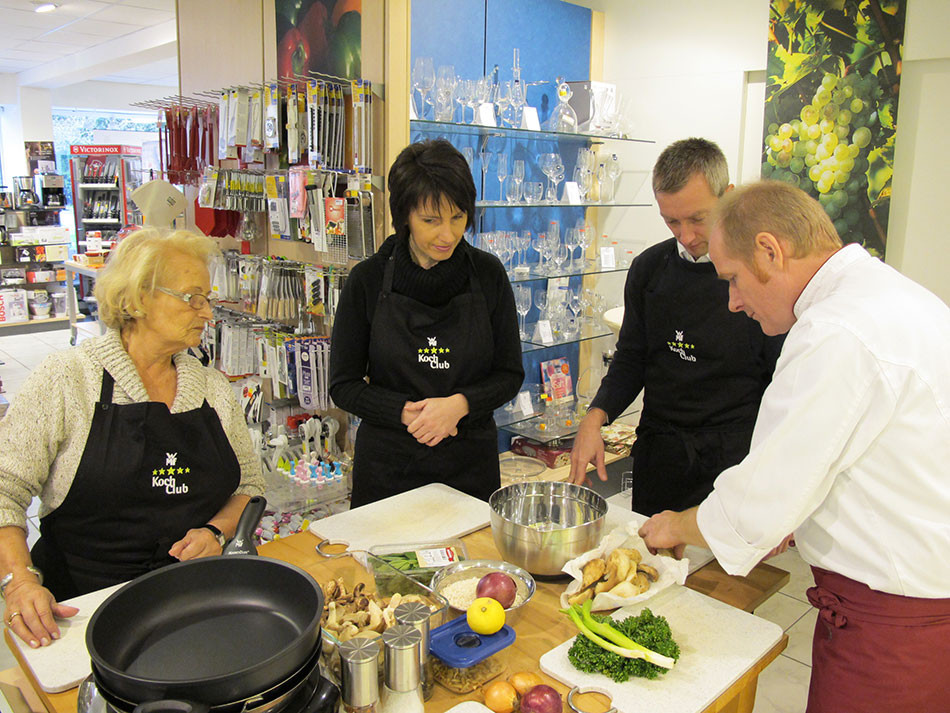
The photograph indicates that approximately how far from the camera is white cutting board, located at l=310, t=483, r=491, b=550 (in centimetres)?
184

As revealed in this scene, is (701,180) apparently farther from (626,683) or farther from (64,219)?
(64,219)

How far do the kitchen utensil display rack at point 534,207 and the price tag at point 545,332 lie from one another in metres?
0.02

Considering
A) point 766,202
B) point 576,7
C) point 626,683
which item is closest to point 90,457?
point 626,683

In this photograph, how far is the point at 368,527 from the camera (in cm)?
190

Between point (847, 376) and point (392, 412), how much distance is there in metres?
1.26

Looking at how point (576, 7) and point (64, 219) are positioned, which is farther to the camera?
point (64, 219)

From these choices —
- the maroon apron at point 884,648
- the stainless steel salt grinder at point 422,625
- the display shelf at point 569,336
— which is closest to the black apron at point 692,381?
the maroon apron at point 884,648

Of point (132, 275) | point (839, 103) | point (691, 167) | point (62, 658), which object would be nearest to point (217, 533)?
point (62, 658)

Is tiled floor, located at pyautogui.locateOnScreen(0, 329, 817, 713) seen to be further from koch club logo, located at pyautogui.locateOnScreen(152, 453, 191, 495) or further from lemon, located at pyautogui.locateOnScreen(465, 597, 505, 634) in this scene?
lemon, located at pyautogui.locateOnScreen(465, 597, 505, 634)

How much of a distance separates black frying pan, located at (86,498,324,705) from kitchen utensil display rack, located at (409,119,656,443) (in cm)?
263

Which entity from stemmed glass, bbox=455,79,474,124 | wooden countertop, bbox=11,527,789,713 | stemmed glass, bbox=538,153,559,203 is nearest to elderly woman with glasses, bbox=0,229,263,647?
wooden countertop, bbox=11,527,789,713

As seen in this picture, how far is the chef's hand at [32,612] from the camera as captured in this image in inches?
55.6

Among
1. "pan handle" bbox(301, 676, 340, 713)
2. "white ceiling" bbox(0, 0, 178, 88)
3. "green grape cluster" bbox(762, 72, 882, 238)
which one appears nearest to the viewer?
"pan handle" bbox(301, 676, 340, 713)

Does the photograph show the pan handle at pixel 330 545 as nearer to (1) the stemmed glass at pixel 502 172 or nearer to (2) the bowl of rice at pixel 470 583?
(2) the bowl of rice at pixel 470 583
